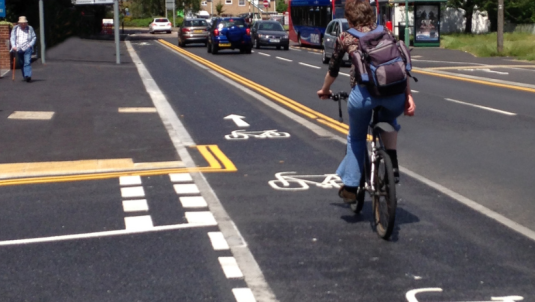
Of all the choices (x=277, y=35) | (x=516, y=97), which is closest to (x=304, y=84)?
(x=516, y=97)

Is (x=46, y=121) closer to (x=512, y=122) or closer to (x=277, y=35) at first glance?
(x=512, y=122)

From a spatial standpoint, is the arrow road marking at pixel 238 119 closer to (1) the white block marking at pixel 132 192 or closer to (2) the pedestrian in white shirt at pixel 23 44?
(1) the white block marking at pixel 132 192

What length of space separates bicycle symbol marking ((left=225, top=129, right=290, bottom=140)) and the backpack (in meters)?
6.01

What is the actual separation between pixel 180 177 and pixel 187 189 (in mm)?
693

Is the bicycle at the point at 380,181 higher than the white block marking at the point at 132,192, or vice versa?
the bicycle at the point at 380,181

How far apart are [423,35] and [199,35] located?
465 inches

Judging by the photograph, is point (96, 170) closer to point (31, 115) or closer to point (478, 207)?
point (478, 207)

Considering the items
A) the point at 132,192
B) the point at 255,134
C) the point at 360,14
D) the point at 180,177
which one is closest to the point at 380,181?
the point at 360,14

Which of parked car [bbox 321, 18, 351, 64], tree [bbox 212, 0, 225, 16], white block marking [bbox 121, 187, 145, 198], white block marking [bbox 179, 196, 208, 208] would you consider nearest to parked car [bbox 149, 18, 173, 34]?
parked car [bbox 321, 18, 351, 64]

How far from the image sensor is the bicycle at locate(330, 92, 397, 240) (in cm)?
595

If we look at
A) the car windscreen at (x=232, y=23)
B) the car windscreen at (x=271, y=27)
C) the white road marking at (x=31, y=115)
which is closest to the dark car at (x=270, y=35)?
the car windscreen at (x=271, y=27)

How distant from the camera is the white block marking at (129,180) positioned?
28.0ft

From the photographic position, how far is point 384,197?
6.10m

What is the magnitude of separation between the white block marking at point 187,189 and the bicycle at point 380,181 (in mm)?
2067
